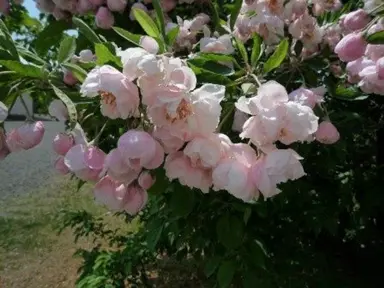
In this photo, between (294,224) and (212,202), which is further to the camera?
(294,224)

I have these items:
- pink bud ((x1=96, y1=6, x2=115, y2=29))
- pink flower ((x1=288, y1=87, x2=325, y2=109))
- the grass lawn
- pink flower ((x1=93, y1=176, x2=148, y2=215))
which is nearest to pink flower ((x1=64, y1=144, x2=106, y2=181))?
pink flower ((x1=93, y1=176, x2=148, y2=215))

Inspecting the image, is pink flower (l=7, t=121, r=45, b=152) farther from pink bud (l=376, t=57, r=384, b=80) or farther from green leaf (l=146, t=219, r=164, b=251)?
green leaf (l=146, t=219, r=164, b=251)

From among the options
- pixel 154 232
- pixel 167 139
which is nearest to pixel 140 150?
pixel 167 139

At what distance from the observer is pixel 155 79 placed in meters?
0.74

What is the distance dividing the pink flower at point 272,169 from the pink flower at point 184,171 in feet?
0.26

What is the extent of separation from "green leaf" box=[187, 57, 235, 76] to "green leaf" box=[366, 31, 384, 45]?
0.27 metres

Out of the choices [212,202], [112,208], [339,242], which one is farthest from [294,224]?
[112,208]

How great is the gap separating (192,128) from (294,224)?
1.62 meters

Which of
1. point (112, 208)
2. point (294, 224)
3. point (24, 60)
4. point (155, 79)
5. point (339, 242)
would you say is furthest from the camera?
point (339, 242)

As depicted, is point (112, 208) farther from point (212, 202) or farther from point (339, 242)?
point (339, 242)

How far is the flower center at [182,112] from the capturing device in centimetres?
74

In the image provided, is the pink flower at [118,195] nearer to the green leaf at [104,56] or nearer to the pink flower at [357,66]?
the green leaf at [104,56]

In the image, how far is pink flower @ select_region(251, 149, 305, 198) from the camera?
0.75 meters

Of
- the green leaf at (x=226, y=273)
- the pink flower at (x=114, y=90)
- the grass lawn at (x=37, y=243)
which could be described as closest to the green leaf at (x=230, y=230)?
the green leaf at (x=226, y=273)
